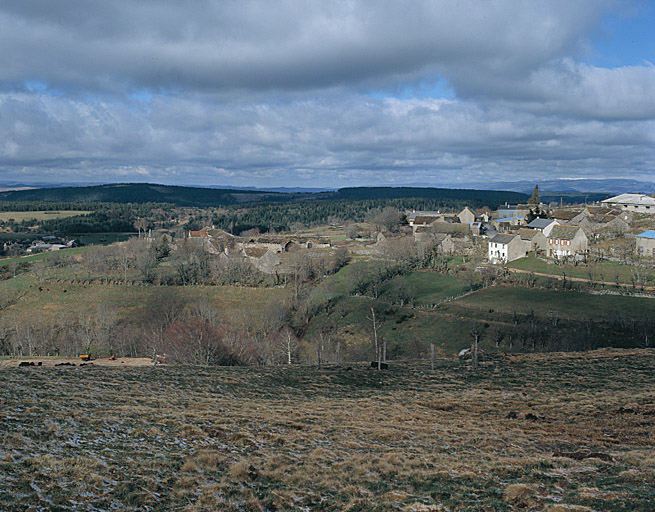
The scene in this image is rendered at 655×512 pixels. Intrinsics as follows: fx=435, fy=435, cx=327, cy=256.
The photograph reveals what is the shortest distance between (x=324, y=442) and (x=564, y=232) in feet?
246

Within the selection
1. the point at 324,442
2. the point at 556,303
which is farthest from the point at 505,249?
the point at 324,442

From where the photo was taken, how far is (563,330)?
4444 cm

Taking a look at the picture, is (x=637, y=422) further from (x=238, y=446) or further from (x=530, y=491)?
(x=238, y=446)

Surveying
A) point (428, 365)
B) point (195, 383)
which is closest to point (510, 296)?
point (428, 365)

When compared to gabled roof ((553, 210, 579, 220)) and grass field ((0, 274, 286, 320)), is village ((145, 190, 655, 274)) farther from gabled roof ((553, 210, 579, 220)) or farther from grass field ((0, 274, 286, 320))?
grass field ((0, 274, 286, 320))

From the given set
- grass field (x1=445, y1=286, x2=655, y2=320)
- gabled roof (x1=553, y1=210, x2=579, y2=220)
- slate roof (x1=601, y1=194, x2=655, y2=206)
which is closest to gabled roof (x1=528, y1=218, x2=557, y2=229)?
gabled roof (x1=553, y1=210, x2=579, y2=220)

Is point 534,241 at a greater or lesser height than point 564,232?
lesser

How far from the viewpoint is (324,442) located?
1652 cm

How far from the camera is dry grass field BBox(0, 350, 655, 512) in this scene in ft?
37.4

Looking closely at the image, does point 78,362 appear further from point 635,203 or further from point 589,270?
point 635,203

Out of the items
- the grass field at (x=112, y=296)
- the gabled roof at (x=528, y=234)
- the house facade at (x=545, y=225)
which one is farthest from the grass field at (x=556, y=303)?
the house facade at (x=545, y=225)

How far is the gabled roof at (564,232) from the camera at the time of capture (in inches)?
2975

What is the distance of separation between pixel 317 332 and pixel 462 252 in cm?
4424

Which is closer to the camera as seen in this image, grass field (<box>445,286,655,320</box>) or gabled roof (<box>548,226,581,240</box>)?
grass field (<box>445,286,655,320</box>)
